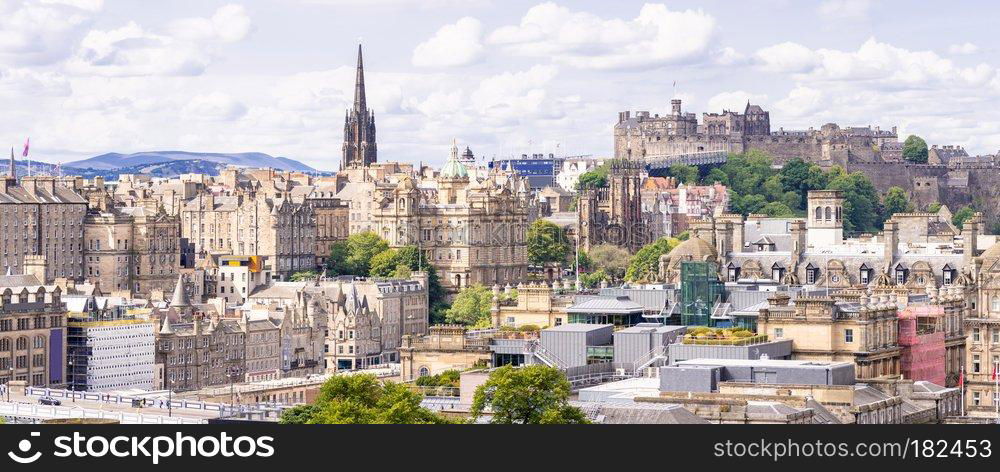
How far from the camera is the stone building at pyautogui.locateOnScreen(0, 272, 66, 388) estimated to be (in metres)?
150

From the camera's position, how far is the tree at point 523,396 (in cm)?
9069

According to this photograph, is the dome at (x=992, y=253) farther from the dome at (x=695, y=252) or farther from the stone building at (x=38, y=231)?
the stone building at (x=38, y=231)

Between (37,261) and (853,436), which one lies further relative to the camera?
(37,261)

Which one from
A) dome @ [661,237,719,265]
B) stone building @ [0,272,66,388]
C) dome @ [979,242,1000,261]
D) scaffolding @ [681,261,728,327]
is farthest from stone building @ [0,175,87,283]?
scaffolding @ [681,261,728,327]

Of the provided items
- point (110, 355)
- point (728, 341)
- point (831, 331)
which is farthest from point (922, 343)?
point (110, 355)

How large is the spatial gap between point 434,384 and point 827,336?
13643 mm

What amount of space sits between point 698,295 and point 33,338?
1953 inches

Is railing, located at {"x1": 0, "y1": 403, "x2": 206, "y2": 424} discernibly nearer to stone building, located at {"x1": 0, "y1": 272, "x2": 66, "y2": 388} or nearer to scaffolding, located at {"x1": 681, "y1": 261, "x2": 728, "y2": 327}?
scaffolding, located at {"x1": 681, "y1": 261, "x2": 728, "y2": 327}

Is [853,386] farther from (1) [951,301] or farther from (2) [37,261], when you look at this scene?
(2) [37,261]

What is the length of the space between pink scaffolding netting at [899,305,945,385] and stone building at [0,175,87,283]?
86290 mm

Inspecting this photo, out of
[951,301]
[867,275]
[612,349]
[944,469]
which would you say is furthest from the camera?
[867,275]

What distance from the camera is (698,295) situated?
113 meters

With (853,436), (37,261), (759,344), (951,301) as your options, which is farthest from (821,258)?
(853,436)

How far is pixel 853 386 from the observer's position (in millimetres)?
96562
